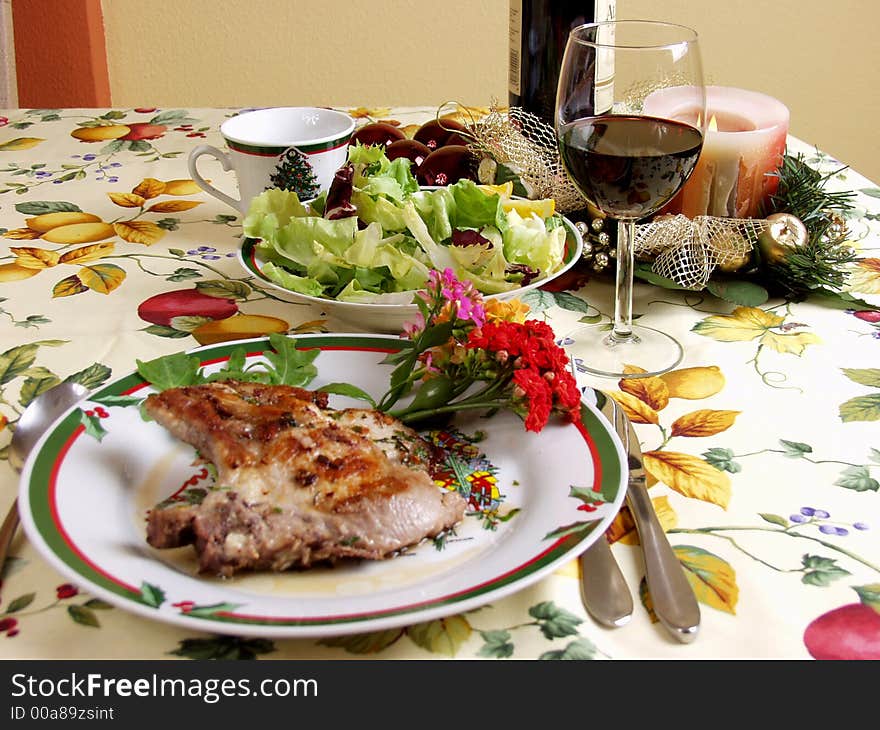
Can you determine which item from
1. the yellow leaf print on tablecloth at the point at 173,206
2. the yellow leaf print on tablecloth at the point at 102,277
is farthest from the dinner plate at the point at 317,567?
the yellow leaf print on tablecloth at the point at 173,206

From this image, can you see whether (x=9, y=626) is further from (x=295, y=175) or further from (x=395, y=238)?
(x=295, y=175)

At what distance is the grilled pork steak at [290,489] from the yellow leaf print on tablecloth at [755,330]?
437 mm

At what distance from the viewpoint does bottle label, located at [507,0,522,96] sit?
1237 millimetres

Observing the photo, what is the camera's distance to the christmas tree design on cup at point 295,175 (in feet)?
3.85

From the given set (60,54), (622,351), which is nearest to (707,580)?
(622,351)

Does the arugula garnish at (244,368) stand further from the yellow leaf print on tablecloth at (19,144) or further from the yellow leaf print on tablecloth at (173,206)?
the yellow leaf print on tablecloth at (19,144)

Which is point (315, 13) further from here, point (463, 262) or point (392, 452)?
point (392, 452)

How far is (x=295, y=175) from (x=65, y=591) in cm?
68

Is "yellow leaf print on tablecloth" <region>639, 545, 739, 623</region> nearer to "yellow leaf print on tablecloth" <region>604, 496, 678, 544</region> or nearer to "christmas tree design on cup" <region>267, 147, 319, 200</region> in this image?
"yellow leaf print on tablecloth" <region>604, 496, 678, 544</region>

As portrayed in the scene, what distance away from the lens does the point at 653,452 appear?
0.80 meters

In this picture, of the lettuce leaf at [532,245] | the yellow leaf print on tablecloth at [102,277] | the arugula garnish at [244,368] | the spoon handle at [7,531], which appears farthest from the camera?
the yellow leaf print on tablecloth at [102,277]

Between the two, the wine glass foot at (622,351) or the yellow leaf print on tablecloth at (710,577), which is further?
the wine glass foot at (622,351)

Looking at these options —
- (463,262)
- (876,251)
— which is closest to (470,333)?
(463,262)

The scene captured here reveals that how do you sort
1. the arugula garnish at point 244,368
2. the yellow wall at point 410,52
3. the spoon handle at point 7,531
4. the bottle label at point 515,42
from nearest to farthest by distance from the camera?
the spoon handle at point 7,531
the arugula garnish at point 244,368
the bottle label at point 515,42
the yellow wall at point 410,52
